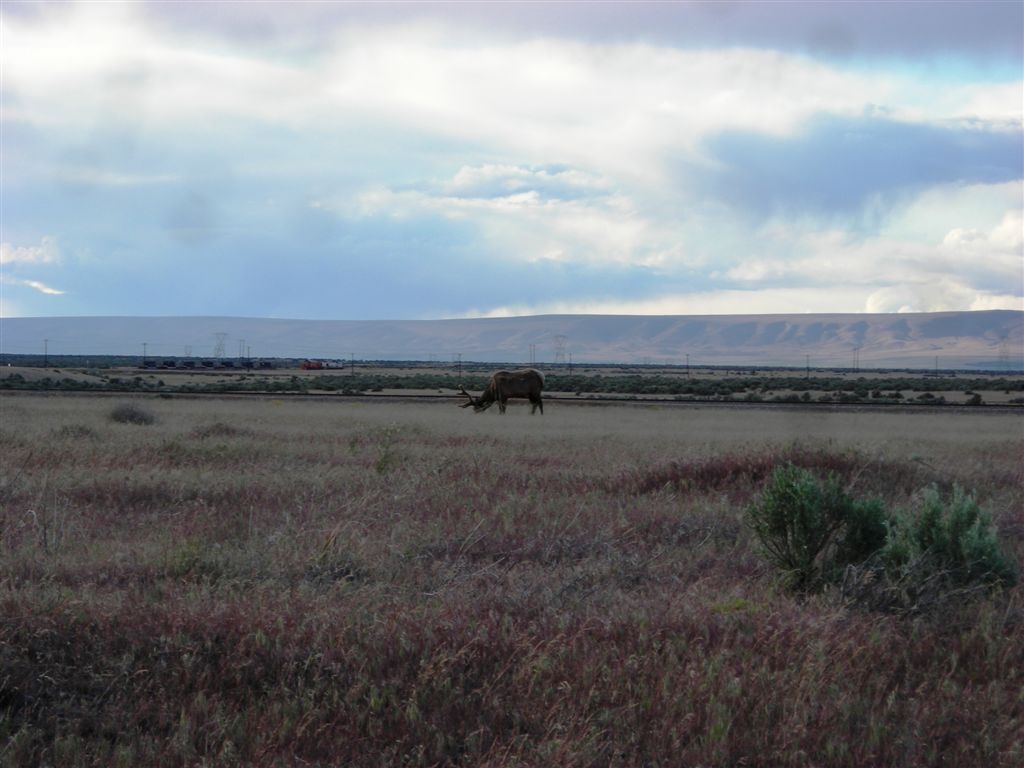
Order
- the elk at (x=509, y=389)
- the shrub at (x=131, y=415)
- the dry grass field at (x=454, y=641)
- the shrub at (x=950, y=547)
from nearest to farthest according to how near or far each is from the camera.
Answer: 1. the dry grass field at (x=454, y=641)
2. the shrub at (x=950, y=547)
3. the shrub at (x=131, y=415)
4. the elk at (x=509, y=389)

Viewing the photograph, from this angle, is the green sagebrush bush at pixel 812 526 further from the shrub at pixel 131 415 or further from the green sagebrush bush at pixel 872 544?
→ the shrub at pixel 131 415

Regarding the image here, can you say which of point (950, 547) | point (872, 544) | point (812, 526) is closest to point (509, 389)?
point (872, 544)

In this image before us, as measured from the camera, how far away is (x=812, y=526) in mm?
8391

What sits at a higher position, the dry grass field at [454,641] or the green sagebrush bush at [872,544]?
the green sagebrush bush at [872,544]

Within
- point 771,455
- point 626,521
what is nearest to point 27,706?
point 626,521

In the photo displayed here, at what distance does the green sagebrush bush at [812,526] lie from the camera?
838 cm

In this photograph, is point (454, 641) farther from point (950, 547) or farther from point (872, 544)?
point (950, 547)

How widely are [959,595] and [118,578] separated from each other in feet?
21.1

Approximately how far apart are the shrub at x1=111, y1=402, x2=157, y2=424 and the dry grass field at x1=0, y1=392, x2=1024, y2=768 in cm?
1518

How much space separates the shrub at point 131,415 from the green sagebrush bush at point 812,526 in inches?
852

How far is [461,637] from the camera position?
6.28 metres

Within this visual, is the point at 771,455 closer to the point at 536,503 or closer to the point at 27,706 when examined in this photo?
the point at 536,503

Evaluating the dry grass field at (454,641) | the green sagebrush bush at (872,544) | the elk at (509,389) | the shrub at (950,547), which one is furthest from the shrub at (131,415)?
the shrub at (950,547)

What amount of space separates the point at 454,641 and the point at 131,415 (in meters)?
23.4
